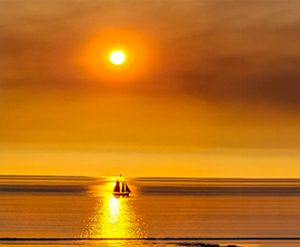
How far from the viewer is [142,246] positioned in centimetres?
7025

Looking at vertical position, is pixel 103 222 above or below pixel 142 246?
above

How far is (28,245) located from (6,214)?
177 ft

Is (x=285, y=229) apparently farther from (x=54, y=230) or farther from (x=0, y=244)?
(x=0, y=244)

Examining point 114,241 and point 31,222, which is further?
point 31,222

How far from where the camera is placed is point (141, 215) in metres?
122

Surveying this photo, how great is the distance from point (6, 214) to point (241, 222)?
1969 inches

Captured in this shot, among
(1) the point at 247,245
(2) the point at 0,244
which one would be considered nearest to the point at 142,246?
(1) the point at 247,245

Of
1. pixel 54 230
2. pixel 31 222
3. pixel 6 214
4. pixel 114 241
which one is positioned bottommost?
pixel 114 241

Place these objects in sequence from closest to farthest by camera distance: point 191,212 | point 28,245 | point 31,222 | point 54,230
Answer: point 28,245, point 54,230, point 31,222, point 191,212

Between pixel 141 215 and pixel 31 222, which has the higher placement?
pixel 141 215

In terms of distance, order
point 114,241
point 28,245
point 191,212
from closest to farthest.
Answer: point 28,245 → point 114,241 → point 191,212

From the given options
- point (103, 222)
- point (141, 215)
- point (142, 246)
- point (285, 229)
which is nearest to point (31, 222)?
point (103, 222)

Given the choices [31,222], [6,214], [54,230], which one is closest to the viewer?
[54,230]

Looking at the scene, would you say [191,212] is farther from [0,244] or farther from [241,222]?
[0,244]
